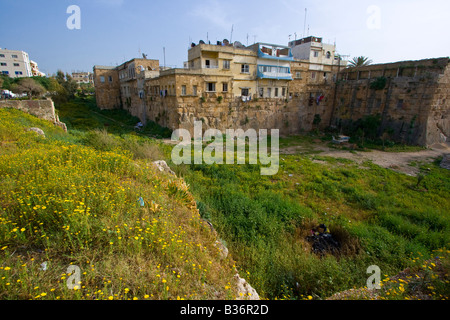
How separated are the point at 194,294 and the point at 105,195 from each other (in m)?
2.54

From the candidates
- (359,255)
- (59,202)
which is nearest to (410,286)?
(359,255)

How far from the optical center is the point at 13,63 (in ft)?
163

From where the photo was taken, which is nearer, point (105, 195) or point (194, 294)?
point (194, 294)

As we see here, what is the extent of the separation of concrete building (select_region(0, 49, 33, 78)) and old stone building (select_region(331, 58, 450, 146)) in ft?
219

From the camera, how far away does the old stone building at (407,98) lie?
59.6ft

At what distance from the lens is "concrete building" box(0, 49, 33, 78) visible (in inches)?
1917

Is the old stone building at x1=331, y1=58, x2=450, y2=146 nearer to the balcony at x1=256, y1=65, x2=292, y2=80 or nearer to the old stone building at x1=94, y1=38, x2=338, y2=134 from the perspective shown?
the old stone building at x1=94, y1=38, x2=338, y2=134

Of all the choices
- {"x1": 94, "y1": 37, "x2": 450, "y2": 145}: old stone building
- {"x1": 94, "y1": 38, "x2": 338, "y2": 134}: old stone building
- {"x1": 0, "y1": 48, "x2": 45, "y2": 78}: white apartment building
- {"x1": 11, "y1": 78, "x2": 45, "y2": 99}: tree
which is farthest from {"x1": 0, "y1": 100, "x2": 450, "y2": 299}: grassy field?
{"x1": 0, "y1": 48, "x2": 45, "y2": 78}: white apartment building

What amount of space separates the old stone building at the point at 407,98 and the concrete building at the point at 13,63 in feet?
219

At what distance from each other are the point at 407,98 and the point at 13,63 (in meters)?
71.6

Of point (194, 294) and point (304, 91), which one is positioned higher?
point (304, 91)

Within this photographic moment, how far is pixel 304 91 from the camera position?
948 inches

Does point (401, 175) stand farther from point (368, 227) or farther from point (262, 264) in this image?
point (262, 264)

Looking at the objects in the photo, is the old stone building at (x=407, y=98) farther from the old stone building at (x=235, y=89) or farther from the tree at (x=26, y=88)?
the tree at (x=26, y=88)
